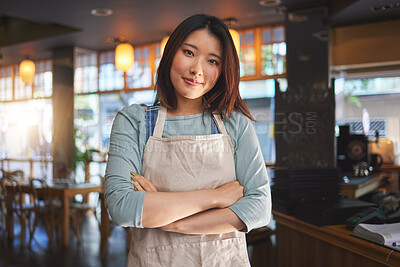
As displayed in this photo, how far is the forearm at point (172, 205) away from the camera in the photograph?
113cm

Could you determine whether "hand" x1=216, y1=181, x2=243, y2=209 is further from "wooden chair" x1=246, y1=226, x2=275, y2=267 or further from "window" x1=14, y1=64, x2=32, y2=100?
"window" x1=14, y1=64, x2=32, y2=100

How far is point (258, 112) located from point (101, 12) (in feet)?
9.00

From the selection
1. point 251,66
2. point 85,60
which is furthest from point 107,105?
point 251,66

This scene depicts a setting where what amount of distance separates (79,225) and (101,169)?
2.49 meters

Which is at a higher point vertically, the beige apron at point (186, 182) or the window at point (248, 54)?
the window at point (248, 54)

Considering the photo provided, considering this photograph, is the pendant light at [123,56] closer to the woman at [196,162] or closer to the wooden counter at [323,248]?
the wooden counter at [323,248]

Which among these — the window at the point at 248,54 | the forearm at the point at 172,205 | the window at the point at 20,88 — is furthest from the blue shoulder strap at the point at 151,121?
the window at the point at 20,88

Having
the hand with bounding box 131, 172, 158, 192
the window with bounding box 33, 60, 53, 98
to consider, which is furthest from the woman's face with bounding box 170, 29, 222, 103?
the window with bounding box 33, 60, 53, 98

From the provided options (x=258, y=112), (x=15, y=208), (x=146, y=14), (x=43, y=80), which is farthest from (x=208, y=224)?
(x=43, y=80)

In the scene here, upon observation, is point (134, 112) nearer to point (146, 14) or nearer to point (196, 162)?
point (196, 162)

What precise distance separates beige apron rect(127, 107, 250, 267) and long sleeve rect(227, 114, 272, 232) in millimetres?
41

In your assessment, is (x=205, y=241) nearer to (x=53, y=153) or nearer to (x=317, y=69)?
(x=317, y=69)

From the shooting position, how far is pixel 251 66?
6.51m

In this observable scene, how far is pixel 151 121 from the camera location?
51.1 inches
